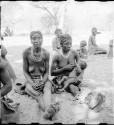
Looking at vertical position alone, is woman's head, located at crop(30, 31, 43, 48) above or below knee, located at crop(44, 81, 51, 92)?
above

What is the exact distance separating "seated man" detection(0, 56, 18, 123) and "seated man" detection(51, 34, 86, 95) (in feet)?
4.75

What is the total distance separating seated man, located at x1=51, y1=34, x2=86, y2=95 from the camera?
5285mm

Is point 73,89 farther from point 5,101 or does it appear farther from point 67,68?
point 5,101

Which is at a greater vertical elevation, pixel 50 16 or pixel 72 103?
pixel 50 16

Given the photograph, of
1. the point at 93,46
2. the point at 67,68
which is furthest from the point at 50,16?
the point at 67,68

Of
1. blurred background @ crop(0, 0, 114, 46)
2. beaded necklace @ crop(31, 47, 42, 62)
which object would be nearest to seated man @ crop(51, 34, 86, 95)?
beaded necklace @ crop(31, 47, 42, 62)

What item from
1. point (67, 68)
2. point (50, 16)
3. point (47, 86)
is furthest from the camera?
point (50, 16)

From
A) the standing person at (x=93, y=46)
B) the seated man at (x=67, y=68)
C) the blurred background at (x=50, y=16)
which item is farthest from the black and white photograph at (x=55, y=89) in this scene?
the blurred background at (x=50, y=16)

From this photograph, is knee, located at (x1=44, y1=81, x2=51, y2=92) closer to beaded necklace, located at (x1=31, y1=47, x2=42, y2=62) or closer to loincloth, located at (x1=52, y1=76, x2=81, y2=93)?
loincloth, located at (x1=52, y1=76, x2=81, y2=93)

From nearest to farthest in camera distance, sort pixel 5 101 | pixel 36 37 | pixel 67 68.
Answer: pixel 5 101 → pixel 36 37 → pixel 67 68

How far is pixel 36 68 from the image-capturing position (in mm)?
5250

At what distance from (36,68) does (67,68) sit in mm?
631

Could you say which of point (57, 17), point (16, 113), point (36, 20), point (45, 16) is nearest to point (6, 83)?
point (16, 113)

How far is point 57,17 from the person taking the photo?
3059cm
